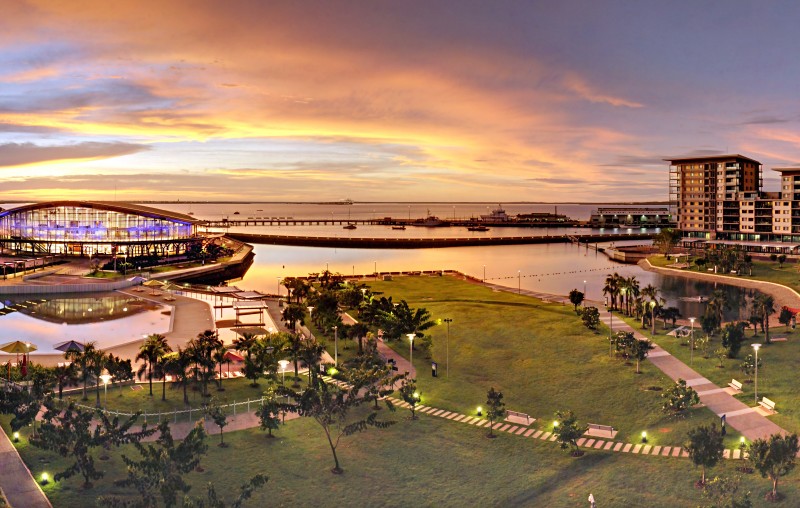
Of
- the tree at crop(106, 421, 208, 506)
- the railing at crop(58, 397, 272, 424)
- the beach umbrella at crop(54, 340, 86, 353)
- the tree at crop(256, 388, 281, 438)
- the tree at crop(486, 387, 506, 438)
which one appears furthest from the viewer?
the beach umbrella at crop(54, 340, 86, 353)

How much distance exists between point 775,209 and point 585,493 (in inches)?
6086

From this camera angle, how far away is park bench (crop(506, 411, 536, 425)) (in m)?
38.8

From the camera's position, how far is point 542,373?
49156 millimetres

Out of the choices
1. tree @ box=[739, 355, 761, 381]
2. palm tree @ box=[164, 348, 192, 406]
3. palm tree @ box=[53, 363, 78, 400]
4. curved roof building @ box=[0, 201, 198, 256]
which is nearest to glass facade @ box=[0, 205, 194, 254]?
curved roof building @ box=[0, 201, 198, 256]

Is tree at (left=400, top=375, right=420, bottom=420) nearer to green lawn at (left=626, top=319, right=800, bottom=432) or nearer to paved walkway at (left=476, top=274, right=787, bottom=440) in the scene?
paved walkway at (left=476, top=274, right=787, bottom=440)

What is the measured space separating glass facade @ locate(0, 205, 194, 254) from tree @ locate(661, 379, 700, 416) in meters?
125

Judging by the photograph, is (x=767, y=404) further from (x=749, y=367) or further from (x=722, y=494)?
(x=722, y=494)

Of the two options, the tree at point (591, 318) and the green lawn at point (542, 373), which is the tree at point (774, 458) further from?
the tree at point (591, 318)

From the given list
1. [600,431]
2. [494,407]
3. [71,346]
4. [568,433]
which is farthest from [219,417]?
[600,431]

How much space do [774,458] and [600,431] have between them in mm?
10166

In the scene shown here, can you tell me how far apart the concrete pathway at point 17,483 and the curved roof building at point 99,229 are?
11458cm

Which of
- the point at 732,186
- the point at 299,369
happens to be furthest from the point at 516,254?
the point at 299,369

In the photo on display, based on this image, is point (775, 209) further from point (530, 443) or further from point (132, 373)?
point (132, 373)

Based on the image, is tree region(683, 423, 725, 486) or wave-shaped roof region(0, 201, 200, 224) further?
wave-shaped roof region(0, 201, 200, 224)
